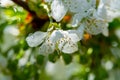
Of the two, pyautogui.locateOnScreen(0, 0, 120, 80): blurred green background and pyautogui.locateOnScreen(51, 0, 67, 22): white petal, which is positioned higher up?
pyautogui.locateOnScreen(51, 0, 67, 22): white petal

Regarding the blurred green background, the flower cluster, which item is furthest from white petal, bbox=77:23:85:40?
the blurred green background

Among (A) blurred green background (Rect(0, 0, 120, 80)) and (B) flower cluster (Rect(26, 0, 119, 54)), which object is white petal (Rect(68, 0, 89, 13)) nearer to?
(B) flower cluster (Rect(26, 0, 119, 54))

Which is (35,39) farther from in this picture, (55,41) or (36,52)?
(36,52)

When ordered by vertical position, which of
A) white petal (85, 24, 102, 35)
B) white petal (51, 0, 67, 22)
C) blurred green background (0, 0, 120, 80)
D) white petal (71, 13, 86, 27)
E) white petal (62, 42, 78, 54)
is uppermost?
white petal (51, 0, 67, 22)

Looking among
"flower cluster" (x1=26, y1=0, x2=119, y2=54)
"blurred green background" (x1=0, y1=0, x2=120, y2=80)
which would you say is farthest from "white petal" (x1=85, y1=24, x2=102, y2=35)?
"blurred green background" (x1=0, y1=0, x2=120, y2=80)

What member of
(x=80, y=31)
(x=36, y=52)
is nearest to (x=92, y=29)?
(x=80, y=31)

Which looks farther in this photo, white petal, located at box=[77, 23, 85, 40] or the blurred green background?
the blurred green background

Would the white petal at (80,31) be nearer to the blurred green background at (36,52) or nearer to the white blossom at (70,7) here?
the white blossom at (70,7)

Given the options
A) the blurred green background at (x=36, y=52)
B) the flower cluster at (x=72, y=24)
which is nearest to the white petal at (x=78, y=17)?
the flower cluster at (x=72, y=24)

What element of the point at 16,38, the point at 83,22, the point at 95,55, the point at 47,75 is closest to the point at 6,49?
the point at 16,38

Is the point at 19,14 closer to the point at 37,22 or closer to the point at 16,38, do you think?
the point at 37,22
